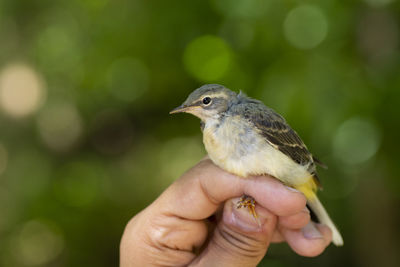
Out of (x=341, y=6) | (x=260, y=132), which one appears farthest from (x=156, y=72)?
(x=260, y=132)

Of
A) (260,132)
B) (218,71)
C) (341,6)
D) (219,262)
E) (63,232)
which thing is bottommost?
(63,232)

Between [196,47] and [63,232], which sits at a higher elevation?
[196,47]

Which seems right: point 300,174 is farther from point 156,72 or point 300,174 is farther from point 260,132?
point 156,72

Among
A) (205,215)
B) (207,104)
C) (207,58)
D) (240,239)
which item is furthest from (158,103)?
(240,239)

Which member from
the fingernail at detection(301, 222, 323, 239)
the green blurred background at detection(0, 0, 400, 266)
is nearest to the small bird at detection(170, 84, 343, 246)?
the fingernail at detection(301, 222, 323, 239)

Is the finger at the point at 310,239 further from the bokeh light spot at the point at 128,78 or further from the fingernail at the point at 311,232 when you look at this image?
the bokeh light spot at the point at 128,78
